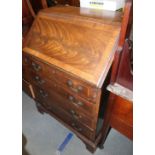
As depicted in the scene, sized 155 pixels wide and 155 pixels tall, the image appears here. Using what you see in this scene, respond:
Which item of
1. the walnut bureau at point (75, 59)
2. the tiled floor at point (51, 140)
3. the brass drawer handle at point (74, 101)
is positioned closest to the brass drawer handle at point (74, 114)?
the walnut bureau at point (75, 59)

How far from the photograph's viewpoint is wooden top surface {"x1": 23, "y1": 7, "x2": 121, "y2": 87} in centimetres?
85

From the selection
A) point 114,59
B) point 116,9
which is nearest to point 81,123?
point 114,59

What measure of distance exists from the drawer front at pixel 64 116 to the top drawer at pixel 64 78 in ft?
0.99

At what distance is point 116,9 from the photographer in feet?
3.50

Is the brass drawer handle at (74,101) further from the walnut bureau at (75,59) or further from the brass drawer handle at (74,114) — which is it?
the brass drawer handle at (74,114)

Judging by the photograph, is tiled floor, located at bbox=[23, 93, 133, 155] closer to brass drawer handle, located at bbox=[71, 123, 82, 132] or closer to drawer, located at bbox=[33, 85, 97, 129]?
brass drawer handle, located at bbox=[71, 123, 82, 132]

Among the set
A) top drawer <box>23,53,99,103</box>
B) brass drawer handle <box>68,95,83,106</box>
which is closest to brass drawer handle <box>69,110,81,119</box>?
brass drawer handle <box>68,95,83,106</box>

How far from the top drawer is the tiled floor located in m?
0.70
